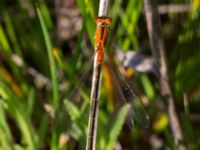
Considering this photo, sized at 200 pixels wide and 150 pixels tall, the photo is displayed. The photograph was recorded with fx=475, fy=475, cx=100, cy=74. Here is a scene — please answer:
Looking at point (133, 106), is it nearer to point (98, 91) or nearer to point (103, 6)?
point (98, 91)

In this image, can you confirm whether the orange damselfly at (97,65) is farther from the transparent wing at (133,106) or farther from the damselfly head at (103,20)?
the transparent wing at (133,106)

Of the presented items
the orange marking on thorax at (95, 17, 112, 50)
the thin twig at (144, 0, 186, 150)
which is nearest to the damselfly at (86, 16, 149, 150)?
the orange marking on thorax at (95, 17, 112, 50)

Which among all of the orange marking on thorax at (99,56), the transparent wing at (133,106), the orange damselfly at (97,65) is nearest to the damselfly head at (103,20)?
the orange damselfly at (97,65)

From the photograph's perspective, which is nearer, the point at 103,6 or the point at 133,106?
the point at 103,6

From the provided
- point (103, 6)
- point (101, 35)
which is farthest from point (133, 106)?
point (103, 6)

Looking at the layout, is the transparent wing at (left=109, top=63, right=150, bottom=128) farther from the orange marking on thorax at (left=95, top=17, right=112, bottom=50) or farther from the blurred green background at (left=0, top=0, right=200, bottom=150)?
the orange marking on thorax at (left=95, top=17, right=112, bottom=50)

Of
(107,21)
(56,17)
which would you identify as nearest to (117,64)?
(107,21)

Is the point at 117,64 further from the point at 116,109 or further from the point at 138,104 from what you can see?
the point at 138,104
